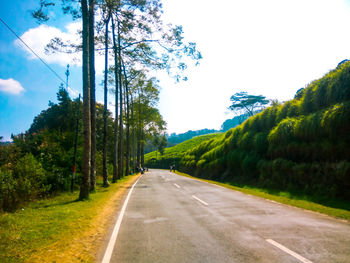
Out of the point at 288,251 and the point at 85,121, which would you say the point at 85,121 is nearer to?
the point at 85,121

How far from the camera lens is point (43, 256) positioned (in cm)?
420

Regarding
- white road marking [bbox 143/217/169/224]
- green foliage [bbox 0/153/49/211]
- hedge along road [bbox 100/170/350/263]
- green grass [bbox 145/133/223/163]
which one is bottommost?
white road marking [bbox 143/217/169/224]

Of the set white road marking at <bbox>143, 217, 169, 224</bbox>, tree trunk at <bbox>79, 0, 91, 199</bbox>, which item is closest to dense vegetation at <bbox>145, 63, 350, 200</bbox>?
white road marking at <bbox>143, 217, 169, 224</bbox>

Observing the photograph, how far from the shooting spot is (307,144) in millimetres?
12055

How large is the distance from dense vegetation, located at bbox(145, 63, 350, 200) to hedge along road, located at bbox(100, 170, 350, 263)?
3.92 m

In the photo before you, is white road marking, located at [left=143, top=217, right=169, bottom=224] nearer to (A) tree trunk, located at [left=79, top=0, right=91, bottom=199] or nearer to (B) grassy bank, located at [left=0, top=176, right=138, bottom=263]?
(B) grassy bank, located at [left=0, top=176, right=138, bottom=263]

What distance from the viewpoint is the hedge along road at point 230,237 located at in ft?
13.1

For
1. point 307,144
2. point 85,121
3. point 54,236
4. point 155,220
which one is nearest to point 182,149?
point 307,144

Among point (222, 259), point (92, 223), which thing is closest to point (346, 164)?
point (222, 259)

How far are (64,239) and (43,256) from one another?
95cm

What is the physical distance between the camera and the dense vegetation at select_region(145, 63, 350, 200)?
9.90 metres

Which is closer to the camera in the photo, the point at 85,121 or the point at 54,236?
the point at 54,236


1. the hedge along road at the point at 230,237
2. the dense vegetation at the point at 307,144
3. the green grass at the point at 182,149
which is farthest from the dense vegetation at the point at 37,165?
the green grass at the point at 182,149

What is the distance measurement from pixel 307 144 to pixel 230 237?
30.6ft
